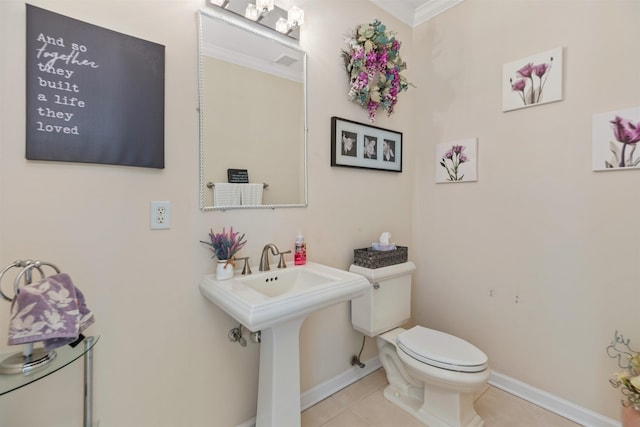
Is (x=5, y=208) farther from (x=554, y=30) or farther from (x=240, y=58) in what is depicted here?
(x=554, y=30)

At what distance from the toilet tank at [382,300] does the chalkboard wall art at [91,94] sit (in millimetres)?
1325

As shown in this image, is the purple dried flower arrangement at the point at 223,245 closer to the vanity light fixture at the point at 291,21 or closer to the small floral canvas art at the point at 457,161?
the vanity light fixture at the point at 291,21

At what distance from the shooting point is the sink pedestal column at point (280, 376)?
4.10ft

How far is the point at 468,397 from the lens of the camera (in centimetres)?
154

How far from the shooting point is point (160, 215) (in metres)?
1.22

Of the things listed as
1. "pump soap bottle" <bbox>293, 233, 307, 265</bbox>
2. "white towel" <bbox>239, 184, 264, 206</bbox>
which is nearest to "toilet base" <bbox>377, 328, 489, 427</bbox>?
"pump soap bottle" <bbox>293, 233, 307, 265</bbox>

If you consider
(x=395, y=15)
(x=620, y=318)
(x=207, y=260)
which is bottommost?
(x=620, y=318)

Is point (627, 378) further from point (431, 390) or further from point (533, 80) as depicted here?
point (533, 80)

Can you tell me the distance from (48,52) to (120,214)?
1.92 ft

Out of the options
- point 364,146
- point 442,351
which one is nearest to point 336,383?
point 442,351

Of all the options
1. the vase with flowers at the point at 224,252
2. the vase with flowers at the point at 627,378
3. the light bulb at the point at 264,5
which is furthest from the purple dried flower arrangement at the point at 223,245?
the vase with flowers at the point at 627,378

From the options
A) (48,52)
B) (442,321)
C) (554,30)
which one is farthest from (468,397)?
(48,52)

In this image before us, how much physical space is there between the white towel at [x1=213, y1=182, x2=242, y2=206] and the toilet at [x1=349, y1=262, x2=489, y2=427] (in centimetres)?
87

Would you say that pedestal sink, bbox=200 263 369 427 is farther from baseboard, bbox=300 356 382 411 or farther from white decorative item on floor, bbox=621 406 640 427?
white decorative item on floor, bbox=621 406 640 427
